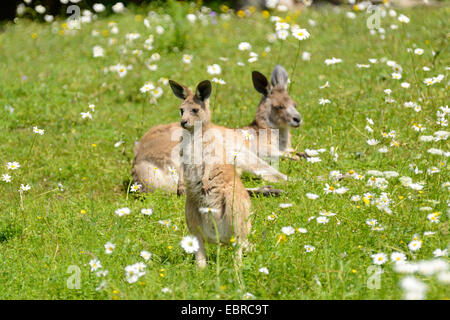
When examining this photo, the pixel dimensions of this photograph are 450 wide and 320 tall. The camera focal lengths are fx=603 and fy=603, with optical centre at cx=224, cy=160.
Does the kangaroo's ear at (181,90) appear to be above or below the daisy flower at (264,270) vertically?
above

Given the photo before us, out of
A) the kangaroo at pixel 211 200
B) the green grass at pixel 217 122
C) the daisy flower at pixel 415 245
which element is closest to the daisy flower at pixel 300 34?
the green grass at pixel 217 122

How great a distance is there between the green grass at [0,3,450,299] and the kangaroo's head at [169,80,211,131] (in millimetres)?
933

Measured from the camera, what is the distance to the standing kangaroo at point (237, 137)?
6727 millimetres

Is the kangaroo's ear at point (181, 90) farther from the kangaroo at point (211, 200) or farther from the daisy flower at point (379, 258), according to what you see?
the daisy flower at point (379, 258)

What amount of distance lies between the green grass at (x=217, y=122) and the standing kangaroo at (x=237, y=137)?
0.24 meters

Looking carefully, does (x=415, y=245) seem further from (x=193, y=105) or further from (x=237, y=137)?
(x=237, y=137)

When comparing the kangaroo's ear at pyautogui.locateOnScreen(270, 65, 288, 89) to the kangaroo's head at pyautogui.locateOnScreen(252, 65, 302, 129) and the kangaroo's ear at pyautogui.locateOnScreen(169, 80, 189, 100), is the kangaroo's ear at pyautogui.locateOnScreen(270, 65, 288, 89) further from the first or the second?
the kangaroo's ear at pyautogui.locateOnScreen(169, 80, 189, 100)

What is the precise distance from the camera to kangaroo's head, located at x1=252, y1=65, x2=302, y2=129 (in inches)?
299

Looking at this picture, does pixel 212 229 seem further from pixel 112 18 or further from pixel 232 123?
pixel 112 18

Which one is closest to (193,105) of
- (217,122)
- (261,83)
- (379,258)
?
(379,258)

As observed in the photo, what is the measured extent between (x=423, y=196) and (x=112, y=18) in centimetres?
1080

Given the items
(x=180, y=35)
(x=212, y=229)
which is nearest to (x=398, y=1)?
(x=180, y=35)

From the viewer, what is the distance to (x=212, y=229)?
4465 millimetres

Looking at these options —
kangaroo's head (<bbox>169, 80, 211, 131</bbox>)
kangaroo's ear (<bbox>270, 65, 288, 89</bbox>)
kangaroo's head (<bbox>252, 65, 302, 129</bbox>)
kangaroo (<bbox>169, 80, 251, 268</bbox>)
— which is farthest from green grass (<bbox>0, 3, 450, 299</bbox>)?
kangaroo's head (<bbox>169, 80, 211, 131</bbox>)
